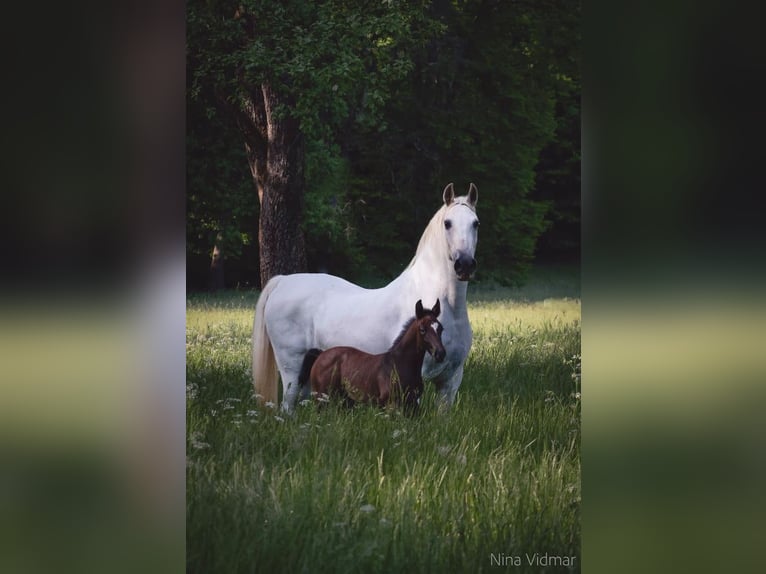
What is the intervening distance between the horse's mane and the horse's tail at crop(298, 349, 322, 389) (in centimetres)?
68

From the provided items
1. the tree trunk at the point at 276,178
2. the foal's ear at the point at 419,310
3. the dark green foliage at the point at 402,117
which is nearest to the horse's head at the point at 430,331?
the foal's ear at the point at 419,310

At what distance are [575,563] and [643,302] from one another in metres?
1.28

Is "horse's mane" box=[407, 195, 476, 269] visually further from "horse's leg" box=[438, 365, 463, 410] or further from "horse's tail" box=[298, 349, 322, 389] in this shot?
"horse's tail" box=[298, 349, 322, 389]

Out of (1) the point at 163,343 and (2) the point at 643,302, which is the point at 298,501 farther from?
(2) the point at 643,302

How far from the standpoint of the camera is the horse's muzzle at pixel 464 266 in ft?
12.0

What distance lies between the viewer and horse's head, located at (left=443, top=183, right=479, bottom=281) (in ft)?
11.9

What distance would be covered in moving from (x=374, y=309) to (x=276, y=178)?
28.9 inches

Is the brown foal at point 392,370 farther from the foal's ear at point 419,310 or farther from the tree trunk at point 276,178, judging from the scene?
the tree trunk at point 276,178

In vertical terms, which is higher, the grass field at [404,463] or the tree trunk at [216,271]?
the tree trunk at [216,271]

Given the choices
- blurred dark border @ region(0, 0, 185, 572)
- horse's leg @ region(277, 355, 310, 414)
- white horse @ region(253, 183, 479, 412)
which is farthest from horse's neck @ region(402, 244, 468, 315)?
blurred dark border @ region(0, 0, 185, 572)

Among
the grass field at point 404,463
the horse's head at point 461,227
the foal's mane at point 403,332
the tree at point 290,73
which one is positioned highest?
the tree at point 290,73

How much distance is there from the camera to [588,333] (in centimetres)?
396

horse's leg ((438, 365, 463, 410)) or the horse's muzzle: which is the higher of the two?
the horse's muzzle

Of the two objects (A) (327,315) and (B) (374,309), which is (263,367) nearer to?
(A) (327,315)
